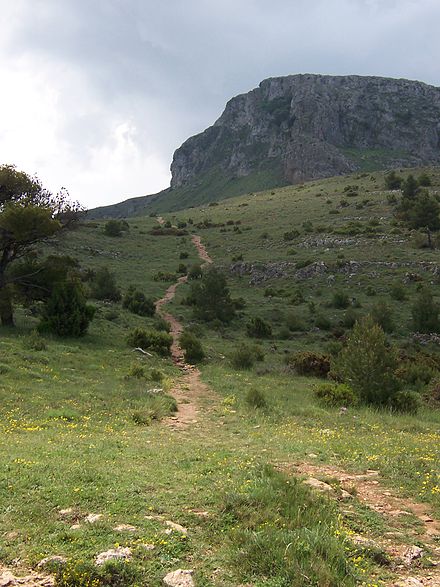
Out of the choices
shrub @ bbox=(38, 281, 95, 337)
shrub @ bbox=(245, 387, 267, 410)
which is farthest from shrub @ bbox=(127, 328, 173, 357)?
shrub @ bbox=(245, 387, 267, 410)

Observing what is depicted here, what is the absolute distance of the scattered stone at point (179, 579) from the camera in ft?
16.0

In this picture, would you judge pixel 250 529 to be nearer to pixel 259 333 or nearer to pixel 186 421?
pixel 186 421

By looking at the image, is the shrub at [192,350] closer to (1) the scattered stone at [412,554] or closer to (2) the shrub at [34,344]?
(2) the shrub at [34,344]

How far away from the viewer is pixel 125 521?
6262mm

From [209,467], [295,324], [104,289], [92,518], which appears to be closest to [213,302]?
[295,324]

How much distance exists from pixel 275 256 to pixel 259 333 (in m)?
22.2

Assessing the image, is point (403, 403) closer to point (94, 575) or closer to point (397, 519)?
point (397, 519)

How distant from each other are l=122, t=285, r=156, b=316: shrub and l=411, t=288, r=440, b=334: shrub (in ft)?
65.3

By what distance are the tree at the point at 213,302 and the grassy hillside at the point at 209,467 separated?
3527 mm

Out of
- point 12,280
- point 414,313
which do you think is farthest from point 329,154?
point 12,280

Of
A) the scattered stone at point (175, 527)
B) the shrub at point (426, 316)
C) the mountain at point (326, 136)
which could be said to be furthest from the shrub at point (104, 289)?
the mountain at point (326, 136)

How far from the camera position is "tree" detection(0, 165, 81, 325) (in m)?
26.0

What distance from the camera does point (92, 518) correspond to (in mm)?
6242

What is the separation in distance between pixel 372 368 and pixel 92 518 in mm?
14418
